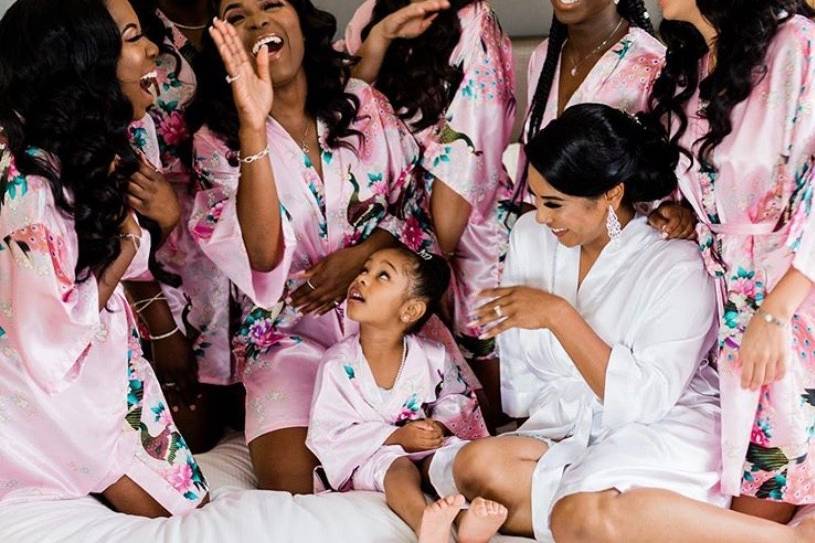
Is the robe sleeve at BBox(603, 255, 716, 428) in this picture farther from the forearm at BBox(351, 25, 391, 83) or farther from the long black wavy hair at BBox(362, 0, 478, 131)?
the forearm at BBox(351, 25, 391, 83)

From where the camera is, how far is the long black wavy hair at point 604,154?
1.90 metres

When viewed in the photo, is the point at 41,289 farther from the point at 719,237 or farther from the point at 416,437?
the point at 719,237

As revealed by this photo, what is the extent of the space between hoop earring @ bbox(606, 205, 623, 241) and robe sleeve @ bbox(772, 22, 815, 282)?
0.99 ft

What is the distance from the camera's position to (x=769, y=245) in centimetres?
180

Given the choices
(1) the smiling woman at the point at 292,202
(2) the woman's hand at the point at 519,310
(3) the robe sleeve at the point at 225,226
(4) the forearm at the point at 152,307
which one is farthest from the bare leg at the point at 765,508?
(4) the forearm at the point at 152,307

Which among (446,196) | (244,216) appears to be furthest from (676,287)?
(244,216)

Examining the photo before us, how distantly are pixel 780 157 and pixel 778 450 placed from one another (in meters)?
0.47

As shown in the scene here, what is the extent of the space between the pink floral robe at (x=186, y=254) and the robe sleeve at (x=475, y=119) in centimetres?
50

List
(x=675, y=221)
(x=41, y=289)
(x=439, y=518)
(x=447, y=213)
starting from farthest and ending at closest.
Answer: (x=447, y=213) → (x=675, y=221) → (x=439, y=518) → (x=41, y=289)

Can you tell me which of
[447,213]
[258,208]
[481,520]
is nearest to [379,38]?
[447,213]

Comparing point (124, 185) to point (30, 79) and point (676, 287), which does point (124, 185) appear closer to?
point (30, 79)

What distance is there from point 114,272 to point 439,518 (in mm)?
664

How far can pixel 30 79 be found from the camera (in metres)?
1.74

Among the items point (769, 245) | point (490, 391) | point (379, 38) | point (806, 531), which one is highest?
point (379, 38)
